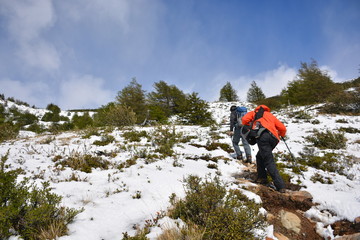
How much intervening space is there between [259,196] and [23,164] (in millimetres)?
6089

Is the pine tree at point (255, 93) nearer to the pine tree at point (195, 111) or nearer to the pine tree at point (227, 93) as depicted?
the pine tree at point (227, 93)

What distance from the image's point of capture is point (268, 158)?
401 centimetres

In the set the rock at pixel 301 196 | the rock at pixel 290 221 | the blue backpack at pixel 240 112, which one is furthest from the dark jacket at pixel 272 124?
the rock at pixel 290 221

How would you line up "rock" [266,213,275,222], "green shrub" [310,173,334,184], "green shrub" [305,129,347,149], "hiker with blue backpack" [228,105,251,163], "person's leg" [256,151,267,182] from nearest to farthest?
1. "rock" [266,213,275,222]
2. "green shrub" [310,173,334,184]
3. "person's leg" [256,151,267,182]
4. "hiker with blue backpack" [228,105,251,163]
5. "green shrub" [305,129,347,149]

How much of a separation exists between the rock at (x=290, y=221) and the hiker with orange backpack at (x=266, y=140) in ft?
3.14

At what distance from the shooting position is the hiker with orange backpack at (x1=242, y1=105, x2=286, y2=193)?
3916mm

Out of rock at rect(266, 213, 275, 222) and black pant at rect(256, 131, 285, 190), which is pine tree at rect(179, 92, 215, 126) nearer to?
black pant at rect(256, 131, 285, 190)

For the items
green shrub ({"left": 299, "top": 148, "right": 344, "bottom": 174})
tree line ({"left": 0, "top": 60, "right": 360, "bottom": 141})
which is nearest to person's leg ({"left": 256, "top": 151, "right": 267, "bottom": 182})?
green shrub ({"left": 299, "top": 148, "right": 344, "bottom": 174})

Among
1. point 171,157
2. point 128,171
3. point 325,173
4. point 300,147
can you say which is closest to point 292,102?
point 300,147

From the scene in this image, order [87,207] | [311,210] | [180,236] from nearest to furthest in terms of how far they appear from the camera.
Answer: [180,236] < [87,207] < [311,210]

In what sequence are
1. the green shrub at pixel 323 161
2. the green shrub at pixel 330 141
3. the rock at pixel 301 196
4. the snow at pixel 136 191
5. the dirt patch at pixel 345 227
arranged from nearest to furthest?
the snow at pixel 136 191
the dirt patch at pixel 345 227
the rock at pixel 301 196
the green shrub at pixel 323 161
the green shrub at pixel 330 141

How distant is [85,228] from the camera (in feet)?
7.00

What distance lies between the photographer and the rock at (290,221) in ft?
8.69

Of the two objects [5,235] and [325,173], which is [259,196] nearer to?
[325,173]
